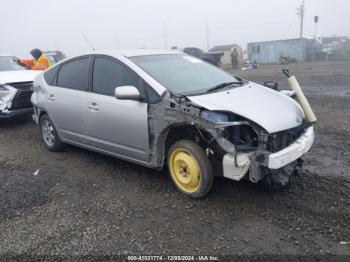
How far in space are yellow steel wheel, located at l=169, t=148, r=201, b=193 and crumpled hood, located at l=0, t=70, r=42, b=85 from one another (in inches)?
217

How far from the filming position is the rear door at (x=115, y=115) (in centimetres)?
412

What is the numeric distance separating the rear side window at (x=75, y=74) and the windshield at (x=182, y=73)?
0.93 m

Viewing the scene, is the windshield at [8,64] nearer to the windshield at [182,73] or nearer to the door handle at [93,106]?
the door handle at [93,106]

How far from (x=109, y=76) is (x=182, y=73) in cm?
101

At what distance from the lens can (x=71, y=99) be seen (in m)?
5.06

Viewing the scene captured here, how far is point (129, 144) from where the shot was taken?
4312 mm

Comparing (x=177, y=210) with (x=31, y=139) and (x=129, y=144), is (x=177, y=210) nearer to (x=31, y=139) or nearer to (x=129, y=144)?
(x=129, y=144)

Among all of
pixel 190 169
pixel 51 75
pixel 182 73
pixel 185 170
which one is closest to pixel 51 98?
pixel 51 75

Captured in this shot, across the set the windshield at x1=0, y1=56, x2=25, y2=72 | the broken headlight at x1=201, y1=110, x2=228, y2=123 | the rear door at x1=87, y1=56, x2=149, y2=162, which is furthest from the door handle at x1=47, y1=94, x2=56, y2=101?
the windshield at x1=0, y1=56, x2=25, y2=72

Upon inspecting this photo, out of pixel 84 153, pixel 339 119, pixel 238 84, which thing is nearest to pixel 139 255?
pixel 238 84

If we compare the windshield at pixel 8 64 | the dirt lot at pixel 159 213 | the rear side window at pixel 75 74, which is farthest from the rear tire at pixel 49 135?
the windshield at pixel 8 64

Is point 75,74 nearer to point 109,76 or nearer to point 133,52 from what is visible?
point 109,76

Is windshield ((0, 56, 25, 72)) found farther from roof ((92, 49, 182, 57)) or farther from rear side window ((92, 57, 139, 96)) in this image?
rear side window ((92, 57, 139, 96))

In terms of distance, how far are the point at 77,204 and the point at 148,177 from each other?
3.44 ft
